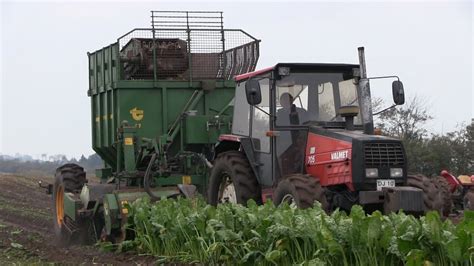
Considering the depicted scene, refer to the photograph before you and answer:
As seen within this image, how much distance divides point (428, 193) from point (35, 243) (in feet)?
21.0

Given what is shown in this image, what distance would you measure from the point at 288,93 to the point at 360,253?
3222mm

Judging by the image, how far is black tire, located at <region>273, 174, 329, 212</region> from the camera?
8.06 meters

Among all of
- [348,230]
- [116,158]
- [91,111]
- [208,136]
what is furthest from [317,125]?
[91,111]

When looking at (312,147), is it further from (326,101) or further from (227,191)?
(227,191)

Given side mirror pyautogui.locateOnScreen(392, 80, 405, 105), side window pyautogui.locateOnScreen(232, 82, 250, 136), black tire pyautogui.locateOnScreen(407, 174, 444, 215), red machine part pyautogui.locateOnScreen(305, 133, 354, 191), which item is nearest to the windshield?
red machine part pyautogui.locateOnScreen(305, 133, 354, 191)

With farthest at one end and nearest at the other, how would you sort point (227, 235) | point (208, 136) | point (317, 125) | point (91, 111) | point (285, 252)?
point (91, 111) → point (208, 136) → point (317, 125) → point (227, 235) → point (285, 252)

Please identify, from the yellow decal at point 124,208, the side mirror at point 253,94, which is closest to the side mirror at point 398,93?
the side mirror at point 253,94

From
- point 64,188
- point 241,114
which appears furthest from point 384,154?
point 64,188

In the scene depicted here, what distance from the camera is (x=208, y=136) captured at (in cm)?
1226

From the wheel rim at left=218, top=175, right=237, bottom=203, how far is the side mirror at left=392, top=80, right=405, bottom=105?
7.84ft

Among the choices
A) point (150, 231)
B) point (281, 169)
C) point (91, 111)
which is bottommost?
point (150, 231)

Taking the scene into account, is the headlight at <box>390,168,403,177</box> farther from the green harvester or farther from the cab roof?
the green harvester

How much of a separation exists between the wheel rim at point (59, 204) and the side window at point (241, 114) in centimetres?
417

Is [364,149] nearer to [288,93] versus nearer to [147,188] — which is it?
[288,93]
